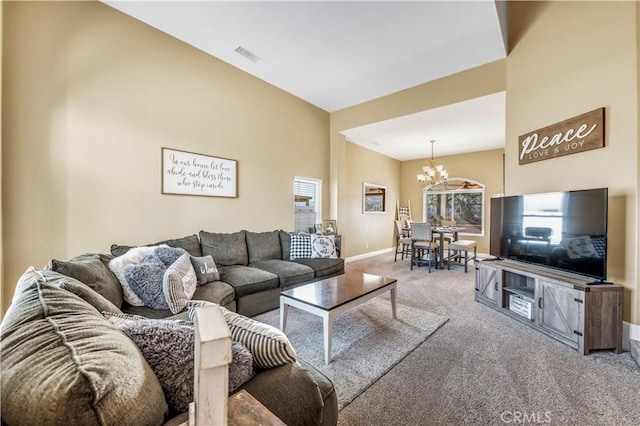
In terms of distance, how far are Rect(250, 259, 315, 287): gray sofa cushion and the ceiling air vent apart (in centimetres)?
290

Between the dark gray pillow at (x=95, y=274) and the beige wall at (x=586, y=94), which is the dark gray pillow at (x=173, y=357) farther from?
the beige wall at (x=586, y=94)

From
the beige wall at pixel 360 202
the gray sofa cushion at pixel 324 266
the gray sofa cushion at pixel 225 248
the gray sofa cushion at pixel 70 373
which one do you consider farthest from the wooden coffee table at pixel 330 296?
the beige wall at pixel 360 202

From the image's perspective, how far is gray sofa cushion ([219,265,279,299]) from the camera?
2.75 metres

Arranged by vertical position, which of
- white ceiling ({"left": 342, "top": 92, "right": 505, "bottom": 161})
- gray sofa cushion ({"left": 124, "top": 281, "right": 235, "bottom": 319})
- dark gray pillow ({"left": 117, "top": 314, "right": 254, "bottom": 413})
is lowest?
gray sofa cushion ({"left": 124, "top": 281, "right": 235, "bottom": 319})

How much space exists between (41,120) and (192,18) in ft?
6.12

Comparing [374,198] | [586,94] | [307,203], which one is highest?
[586,94]

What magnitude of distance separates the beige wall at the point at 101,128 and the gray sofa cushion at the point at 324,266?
47.3 inches

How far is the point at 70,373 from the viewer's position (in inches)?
21.2

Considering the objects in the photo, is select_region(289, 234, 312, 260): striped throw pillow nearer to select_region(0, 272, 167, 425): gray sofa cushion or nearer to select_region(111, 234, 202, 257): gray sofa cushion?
select_region(111, 234, 202, 257): gray sofa cushion

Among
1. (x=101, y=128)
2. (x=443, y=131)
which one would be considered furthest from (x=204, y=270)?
(x=443, y=131)

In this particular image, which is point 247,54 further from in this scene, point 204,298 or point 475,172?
point 475,172

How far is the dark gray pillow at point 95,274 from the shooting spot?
172 cm

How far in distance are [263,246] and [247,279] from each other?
3.32 ft

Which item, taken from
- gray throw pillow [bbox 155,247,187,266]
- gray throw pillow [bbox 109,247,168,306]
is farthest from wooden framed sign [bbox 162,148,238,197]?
gray throw pillow [bbox 109,247,168,306]
